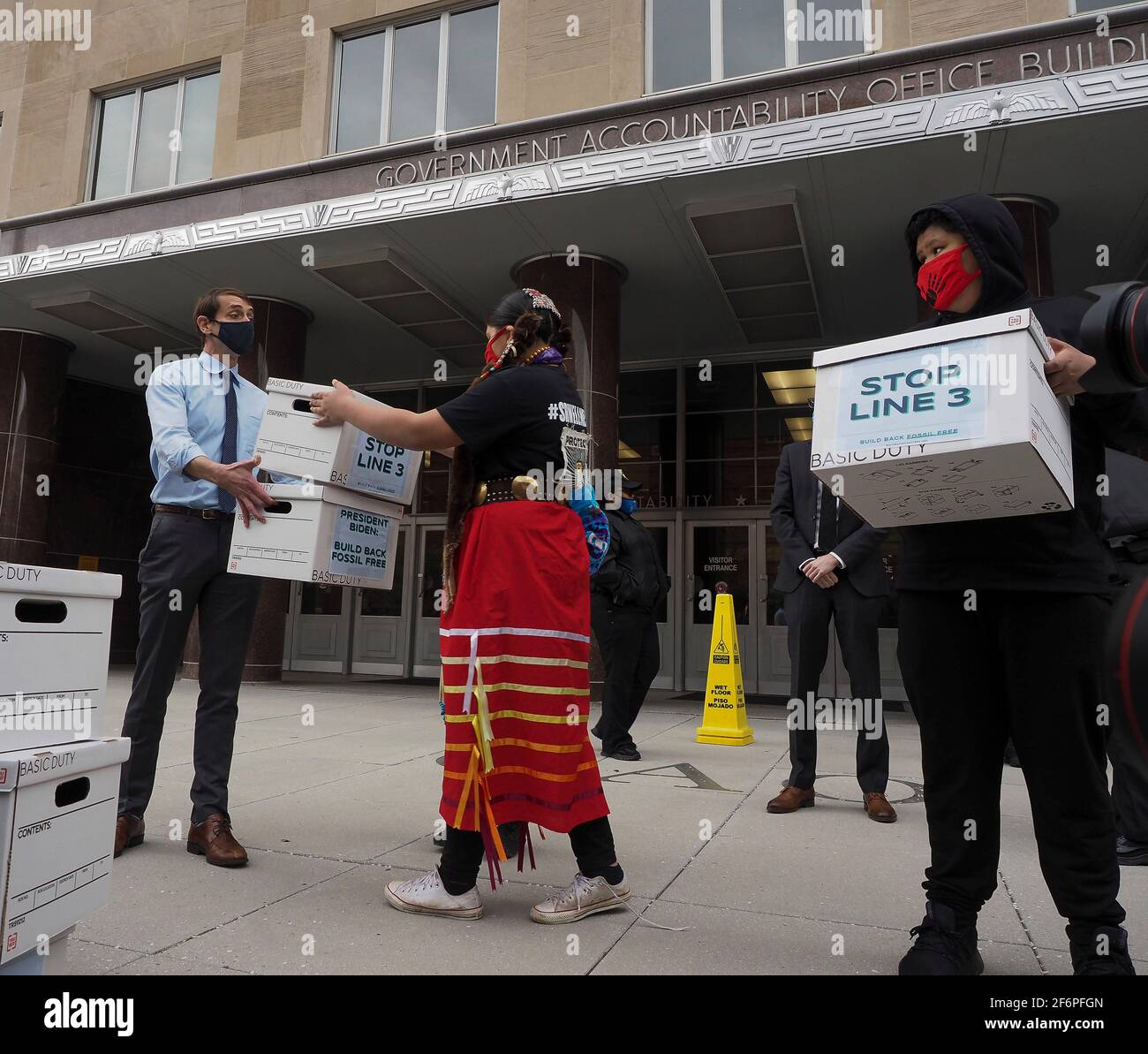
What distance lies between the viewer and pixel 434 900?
2.57 m

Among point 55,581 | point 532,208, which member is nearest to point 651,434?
point 532,208

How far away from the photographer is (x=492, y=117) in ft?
31.0

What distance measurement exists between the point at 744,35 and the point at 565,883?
330 inches

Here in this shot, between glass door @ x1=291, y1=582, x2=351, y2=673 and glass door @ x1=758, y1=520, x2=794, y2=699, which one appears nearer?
glass door @ x1=758, y1=520, x2=794, y2=699

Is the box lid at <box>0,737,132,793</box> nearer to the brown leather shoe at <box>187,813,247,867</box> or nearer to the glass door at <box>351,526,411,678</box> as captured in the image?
the brown leather shoe at <box>187,813,247,867</box>

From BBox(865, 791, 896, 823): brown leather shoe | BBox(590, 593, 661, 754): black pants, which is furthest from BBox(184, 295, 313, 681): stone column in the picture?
BBox(865, 791, 896, 823): brown leather shoe

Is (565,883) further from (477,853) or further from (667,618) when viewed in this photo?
(667,618)

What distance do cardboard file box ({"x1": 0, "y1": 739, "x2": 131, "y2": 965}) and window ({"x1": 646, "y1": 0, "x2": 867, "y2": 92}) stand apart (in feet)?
28.0

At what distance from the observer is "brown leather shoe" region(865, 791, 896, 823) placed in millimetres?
3945

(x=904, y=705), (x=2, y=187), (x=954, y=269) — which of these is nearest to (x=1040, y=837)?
(x=954, y=269)

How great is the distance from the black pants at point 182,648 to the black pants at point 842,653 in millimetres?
2535

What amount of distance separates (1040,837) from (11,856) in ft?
7.34

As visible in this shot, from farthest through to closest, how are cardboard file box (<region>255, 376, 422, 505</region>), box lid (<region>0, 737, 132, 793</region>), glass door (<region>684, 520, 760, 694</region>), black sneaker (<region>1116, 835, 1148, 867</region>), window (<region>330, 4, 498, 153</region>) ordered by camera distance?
glass door (<region>684, 520, 760, 694</region>)
window (<region>330, 4, 498, 153</region>)
black sneaker (<region>1116, 835, 1148, 867</region>)
cardboard file box (<region>255, 376, 422, 505</region>)
box lid (<region>0, 737, 132, 793</region>)
